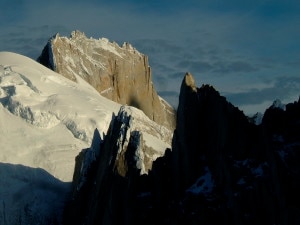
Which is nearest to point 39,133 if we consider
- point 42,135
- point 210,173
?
point 42,135

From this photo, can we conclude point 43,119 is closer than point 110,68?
Yes

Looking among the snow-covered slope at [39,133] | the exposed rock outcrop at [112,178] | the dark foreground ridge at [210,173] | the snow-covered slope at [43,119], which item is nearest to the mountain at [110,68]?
the snow-covered slope at [39,133]

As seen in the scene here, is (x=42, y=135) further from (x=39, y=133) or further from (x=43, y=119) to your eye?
(x=43, y=119)

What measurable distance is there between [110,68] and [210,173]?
8813 cm

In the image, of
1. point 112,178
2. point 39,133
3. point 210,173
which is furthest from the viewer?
point 39,133

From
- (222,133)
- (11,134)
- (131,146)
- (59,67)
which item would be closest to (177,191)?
(222,133)

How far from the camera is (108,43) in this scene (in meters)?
153

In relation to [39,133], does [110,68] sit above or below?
above

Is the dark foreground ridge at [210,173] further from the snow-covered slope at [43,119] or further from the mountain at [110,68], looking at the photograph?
the mountain at [110,68]

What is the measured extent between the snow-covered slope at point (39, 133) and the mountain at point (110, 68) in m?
16.4

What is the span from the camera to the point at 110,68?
5802 inches

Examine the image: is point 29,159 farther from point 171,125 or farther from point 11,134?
point 171,125

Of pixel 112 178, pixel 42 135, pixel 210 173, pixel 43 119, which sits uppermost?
pixel 43 119

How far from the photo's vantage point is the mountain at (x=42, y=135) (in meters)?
91.6
